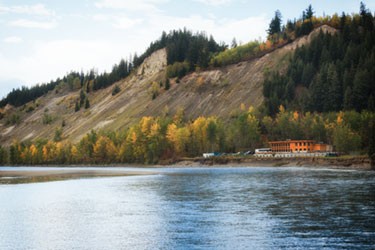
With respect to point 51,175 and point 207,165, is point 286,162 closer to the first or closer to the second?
point 207,165

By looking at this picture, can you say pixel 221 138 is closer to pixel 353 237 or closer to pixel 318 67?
pixel 318 67

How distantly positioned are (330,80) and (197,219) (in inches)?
5681

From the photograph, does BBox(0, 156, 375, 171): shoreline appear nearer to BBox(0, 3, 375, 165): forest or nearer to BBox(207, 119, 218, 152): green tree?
BBox(0, 3, 375, 165): forest

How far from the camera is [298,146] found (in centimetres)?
15238

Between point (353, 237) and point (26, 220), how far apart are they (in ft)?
95.0

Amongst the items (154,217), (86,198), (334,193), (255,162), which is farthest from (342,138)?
(154,217)

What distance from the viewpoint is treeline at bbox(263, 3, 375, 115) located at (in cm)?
16262

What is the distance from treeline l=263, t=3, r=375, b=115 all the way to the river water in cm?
10426

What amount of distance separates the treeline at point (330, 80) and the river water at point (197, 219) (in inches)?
4105

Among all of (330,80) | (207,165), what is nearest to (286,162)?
(207,165)

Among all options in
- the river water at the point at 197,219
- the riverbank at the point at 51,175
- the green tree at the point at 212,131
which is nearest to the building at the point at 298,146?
A: the green tree at the point at 212,131

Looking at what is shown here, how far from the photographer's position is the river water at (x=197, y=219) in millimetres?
33438

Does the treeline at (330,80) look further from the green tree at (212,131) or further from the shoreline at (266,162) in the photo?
the shoreline at (266,162)

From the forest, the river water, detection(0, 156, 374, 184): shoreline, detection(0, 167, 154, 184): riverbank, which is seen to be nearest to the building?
the forest
